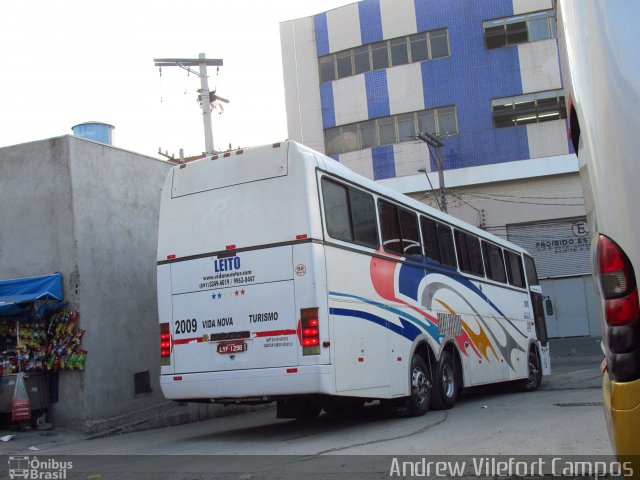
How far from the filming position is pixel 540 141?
92.7 feet

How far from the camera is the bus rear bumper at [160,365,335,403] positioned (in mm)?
8617

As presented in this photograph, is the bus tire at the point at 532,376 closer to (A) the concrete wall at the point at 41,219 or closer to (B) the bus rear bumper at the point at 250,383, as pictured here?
(B) the bus rear bumper at the point at 250,383

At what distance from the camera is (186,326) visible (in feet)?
31.5

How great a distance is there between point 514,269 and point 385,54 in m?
16.1

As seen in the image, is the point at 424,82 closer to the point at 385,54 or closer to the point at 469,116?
the point at 385,54

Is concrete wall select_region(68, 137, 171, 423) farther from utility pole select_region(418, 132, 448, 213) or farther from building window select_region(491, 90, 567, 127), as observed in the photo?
building window select_region(491, 90, 567, 127)

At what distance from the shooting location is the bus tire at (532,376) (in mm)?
17141

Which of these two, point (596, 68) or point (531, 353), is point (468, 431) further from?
point (531, 353)

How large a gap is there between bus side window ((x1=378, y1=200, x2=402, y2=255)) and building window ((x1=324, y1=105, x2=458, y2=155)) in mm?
19250

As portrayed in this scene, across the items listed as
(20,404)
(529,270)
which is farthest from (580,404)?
(20,404)

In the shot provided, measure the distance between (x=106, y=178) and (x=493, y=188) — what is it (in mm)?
19410

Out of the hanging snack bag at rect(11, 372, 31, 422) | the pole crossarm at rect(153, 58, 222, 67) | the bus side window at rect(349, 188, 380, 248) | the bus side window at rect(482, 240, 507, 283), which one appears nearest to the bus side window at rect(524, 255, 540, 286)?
the bus side window at rect(482, 240, 507, 283)

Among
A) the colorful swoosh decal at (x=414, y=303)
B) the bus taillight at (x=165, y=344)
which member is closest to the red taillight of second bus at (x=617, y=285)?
the colorful swoosh decal at (x=414, y=303)

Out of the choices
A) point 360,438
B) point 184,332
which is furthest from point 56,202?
point 360,438
